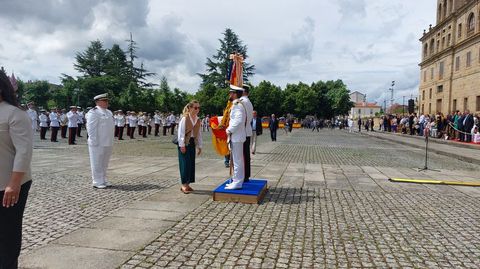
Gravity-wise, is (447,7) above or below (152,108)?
above

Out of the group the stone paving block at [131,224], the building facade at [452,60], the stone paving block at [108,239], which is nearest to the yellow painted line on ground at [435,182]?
the stone paving block at [131,224]

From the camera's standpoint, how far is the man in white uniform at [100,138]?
7.79 m

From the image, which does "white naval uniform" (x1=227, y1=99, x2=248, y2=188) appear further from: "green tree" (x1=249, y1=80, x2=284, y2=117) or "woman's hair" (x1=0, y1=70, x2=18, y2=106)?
"green tree" (x1=249, y1=80, x2=284, y2=117)

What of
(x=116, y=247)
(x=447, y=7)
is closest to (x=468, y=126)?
(x=116, y=247)

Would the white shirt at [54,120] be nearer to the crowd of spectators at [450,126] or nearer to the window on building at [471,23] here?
the crowd of spectators at [450,126]

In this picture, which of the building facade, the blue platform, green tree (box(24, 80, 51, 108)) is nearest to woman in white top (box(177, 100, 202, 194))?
the blue platform

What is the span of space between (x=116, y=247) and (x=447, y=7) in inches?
2425

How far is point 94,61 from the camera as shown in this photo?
68.4 metres

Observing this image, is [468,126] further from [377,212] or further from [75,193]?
[75,193]

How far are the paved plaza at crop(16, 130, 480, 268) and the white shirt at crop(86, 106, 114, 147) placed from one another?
3.10ft

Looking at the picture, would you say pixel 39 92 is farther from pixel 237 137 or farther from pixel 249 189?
pixel 249 189

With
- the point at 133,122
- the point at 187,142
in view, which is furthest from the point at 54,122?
the point at 187,142

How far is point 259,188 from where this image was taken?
6.88 meters

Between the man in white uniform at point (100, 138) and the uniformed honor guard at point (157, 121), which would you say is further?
the uniformed honor guard at point (157, 121)
